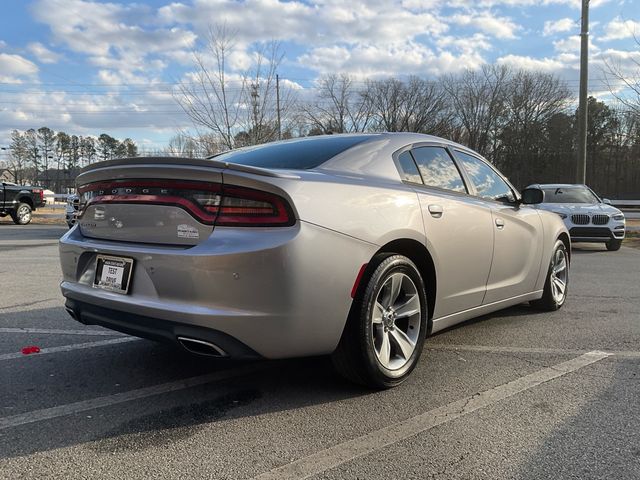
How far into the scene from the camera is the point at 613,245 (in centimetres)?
1238

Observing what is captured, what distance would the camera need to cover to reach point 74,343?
412 cm

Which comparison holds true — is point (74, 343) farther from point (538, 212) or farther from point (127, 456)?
point (538, 212)

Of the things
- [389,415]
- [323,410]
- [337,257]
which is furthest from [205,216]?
[389,415]

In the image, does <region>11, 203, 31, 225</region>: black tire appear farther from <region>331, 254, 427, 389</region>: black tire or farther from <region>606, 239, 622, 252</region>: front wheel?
<region>331, 254, 427, 389</region>: black tire

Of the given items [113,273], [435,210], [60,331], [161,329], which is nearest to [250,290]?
[161,329]

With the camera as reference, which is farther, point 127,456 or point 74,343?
point 74,343

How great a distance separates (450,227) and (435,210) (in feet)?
0.66

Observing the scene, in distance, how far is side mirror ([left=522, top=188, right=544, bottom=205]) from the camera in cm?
475

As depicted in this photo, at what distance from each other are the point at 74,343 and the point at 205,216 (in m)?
2.16

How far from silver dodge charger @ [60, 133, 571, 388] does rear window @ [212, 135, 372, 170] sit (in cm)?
2

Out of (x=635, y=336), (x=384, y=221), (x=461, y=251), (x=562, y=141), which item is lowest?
(x=635, y=336)

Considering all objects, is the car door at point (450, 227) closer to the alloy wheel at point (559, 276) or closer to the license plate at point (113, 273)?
the alloy wheel at point (559, 276)

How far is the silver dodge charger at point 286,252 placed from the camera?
104 inches

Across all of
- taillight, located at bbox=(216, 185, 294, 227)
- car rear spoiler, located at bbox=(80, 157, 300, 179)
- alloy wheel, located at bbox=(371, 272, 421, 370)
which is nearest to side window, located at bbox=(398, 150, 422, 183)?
alloy wheel, located at bbox=(371, 272, 421, 370)
